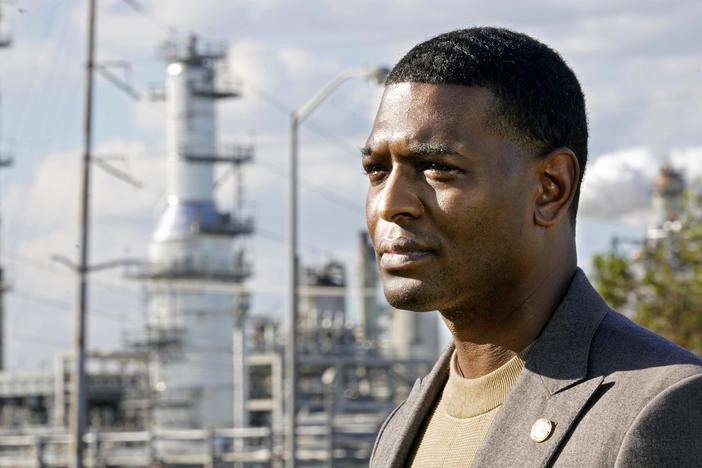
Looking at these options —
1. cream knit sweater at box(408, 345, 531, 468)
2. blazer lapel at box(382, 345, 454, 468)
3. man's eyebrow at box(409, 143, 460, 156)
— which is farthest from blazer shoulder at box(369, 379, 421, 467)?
man's eyebrow at box(409, 143, 460, 156)

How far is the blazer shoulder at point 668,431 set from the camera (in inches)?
105

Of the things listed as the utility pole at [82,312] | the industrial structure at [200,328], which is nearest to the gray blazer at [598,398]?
the utility pole at [82,312]

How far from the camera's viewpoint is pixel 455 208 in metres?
2.97

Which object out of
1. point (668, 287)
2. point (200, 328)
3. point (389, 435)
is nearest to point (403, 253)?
point (389, 435)

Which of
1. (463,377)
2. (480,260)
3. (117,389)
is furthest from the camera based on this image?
(117,389)

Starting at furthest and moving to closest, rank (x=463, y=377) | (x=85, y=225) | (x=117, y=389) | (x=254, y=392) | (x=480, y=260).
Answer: (x=117, y=389) → (x=254, y=392) → (x=85, y=225) → (x=463, y=377) → (x=480, y=260)

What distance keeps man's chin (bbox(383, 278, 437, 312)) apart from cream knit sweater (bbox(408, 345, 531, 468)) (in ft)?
0.84

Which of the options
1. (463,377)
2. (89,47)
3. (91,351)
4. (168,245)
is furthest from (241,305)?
(463,377)

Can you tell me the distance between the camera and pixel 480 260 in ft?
9.82

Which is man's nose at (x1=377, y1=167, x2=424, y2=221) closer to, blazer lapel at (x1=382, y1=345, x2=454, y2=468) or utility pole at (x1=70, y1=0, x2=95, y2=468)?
blazer lapel at (x1=382, y1=345, x2=454, y2=468)

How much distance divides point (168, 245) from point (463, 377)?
206ft

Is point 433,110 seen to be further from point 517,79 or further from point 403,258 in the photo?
point 403,258

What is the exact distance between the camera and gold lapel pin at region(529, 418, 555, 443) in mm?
2877

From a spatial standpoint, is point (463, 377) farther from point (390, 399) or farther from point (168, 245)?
point (390, 399)
